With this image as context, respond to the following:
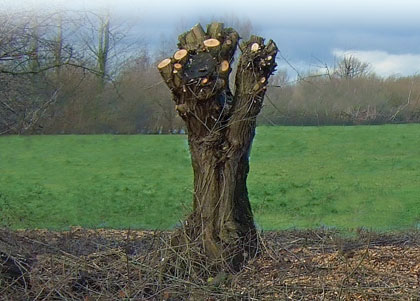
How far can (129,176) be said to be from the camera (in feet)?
63.8

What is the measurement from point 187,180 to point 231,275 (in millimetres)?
12031

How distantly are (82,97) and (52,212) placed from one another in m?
9.59

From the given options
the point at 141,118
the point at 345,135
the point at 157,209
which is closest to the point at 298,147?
the point at 345,135

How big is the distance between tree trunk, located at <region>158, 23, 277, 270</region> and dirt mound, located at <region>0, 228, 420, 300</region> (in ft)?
1.26

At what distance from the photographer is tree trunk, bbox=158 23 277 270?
20.2 ft

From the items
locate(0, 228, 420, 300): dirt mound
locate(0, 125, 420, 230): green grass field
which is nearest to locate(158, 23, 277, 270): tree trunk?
locate(0, 228, 420, 300): dirt mound

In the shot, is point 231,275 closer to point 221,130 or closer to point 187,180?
point 221,130

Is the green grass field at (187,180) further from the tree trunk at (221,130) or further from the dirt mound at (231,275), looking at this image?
the dirt mound at (231,275)

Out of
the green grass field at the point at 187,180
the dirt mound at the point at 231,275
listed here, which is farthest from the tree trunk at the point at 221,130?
the green grass field at the point at 187,180

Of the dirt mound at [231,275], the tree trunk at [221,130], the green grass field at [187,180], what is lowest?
the green grass field at [187,180]

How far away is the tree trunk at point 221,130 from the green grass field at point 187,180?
590mm

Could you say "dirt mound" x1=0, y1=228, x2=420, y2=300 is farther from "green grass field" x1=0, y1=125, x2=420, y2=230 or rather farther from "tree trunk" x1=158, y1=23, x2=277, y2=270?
"green grass field" x1=0, y1=125, x2=420, y2=230

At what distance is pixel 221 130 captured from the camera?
6387mm

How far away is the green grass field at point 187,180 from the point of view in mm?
12664
